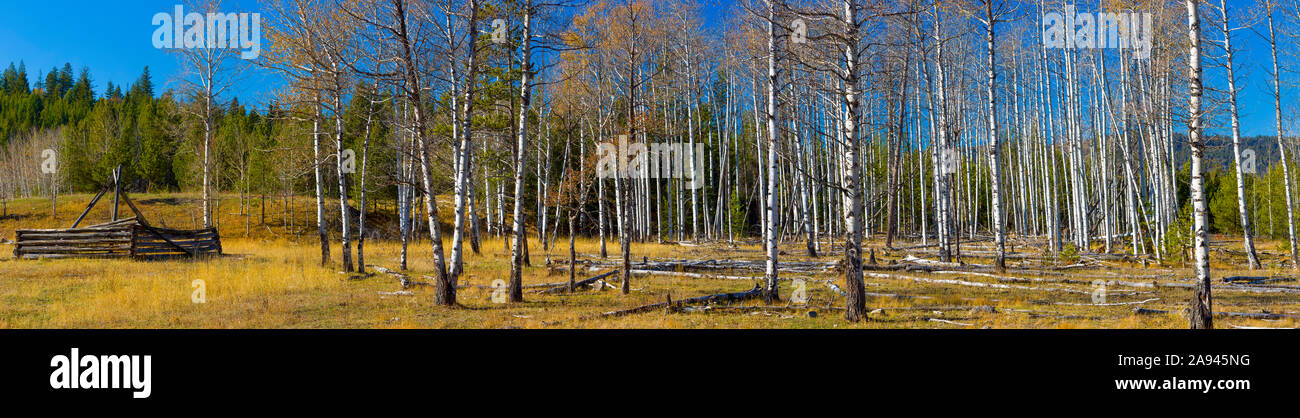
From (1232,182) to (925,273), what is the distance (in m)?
43.3

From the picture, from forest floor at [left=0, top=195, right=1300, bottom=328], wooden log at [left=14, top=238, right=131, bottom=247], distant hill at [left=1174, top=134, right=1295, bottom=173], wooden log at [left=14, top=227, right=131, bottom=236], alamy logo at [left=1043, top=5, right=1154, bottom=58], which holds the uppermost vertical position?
alamy logo at [left=1043, top=5, right=1154, bottom=58]

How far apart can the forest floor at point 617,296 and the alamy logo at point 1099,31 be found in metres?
7.68

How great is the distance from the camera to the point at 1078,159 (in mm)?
23875

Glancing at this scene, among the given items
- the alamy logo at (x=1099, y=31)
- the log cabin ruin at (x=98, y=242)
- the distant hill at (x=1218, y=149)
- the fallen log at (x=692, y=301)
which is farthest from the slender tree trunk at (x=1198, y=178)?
the log cabin ruin at (x=98, y=242)

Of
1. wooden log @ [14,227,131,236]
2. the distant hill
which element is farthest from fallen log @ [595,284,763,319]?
wooden log @ [14,227,131,236]

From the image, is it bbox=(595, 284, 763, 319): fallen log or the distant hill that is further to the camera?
the distant hill

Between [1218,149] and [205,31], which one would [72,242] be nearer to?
[205,31]

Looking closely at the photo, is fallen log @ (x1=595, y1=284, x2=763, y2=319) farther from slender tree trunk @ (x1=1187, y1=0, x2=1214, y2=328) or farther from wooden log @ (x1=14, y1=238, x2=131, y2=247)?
wooden log @ (x1=14, y1=238, x2=131, y2=247)

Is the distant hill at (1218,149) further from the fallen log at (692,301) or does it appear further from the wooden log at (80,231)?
the wooden log at (80,231)

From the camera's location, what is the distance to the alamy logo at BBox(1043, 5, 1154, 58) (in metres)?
21.4

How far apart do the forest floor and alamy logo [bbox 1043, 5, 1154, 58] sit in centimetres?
768

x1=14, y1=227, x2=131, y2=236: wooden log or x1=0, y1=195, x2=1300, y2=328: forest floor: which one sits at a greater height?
x1=14, y1=227, x2=131, y2=236: wooden log

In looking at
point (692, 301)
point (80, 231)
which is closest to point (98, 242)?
point (80, 231)

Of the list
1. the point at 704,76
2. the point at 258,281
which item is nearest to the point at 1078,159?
the point at 704,76
